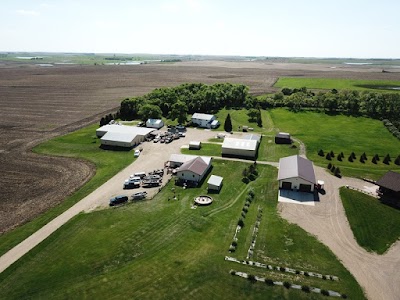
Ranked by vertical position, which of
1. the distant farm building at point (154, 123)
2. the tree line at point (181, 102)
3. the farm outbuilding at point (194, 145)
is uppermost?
the tree line at point (181, 102)

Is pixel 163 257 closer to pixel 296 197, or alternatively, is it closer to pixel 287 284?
pixel 287 284

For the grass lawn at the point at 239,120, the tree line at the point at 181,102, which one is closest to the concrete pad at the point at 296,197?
the grass lawn at the point at 239,120

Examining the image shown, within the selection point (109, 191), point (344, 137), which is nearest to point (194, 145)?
point (109, 191)

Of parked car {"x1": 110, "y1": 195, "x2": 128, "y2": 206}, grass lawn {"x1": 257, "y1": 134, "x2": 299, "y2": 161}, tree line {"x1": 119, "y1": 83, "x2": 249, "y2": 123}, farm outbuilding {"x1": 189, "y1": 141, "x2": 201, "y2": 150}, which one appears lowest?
parked car {"x1": 110, "y1": 195, "x2": 128, "y2": 206}

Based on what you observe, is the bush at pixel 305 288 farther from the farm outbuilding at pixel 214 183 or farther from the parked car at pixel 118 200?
the parked car at pixel 118 200

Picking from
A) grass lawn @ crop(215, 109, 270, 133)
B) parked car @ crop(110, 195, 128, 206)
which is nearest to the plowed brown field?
parked car @ crop(110, 195, 128, 206)

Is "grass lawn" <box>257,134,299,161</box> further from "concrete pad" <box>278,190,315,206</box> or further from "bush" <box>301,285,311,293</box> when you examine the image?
"bush" <box>301,285,311,293</box>

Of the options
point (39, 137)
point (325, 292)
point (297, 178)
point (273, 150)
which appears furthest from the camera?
point (39, 137)
